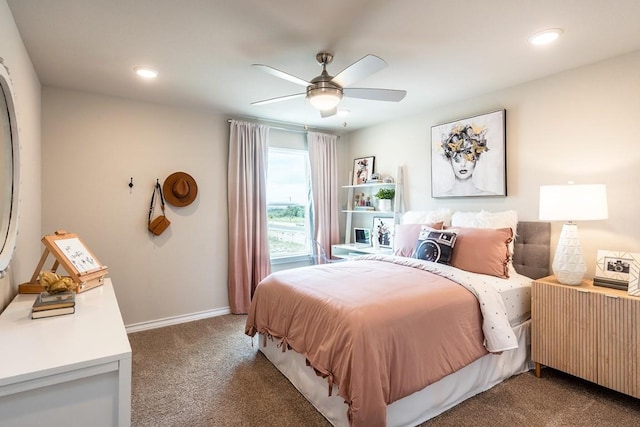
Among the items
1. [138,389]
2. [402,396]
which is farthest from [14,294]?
[402,396]

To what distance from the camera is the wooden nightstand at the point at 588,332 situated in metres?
2.07

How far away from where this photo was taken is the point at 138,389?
2363 millimetres

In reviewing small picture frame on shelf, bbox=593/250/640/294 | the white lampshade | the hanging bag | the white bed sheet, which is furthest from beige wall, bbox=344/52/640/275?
the hanging bag

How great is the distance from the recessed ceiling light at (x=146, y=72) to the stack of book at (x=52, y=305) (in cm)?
187

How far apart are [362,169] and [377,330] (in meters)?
3.27

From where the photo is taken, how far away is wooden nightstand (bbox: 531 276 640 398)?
207 centimetres

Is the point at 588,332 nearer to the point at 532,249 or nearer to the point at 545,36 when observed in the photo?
the point at 532,249

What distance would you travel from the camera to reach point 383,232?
443 cm

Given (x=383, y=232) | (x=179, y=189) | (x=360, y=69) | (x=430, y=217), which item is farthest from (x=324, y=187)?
(x=360, y=69)

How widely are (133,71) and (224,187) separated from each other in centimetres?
161

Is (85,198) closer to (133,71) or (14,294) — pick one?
(133,71)

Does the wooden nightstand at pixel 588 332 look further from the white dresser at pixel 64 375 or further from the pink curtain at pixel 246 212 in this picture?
the pink curtain at pixel 246 212

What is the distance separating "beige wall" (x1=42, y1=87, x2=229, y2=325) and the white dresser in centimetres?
214

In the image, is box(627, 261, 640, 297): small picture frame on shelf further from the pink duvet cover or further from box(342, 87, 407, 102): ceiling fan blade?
box(342, 87, 407, 102): ceiling fan blade
